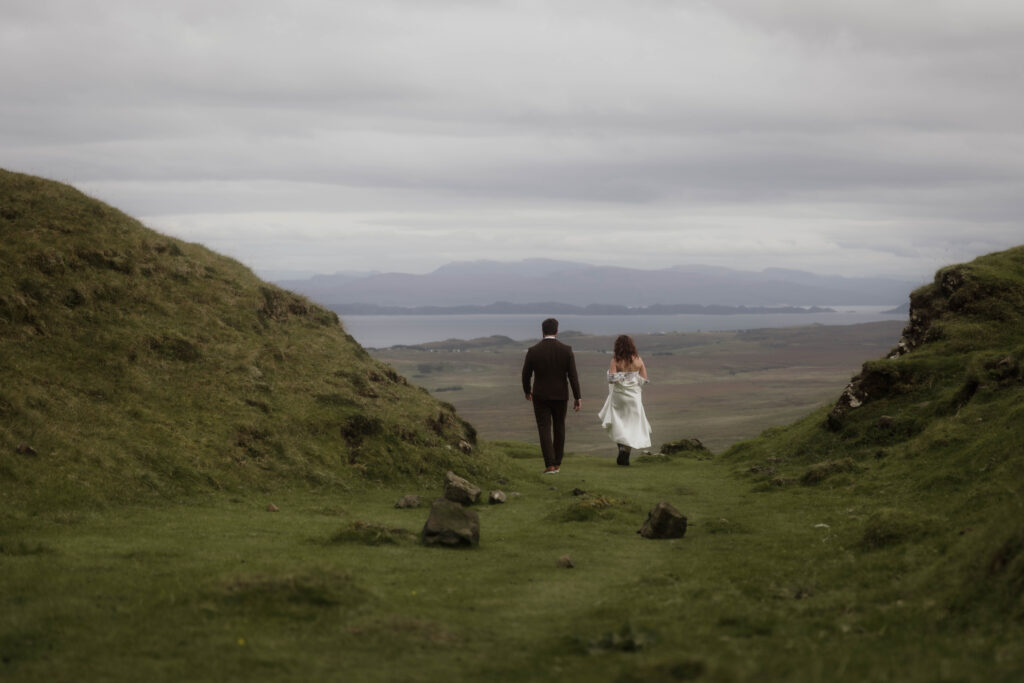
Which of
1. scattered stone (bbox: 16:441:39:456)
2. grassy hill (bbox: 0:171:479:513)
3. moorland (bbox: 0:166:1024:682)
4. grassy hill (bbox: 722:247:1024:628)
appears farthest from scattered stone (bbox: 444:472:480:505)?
scattered stone (bbox: 16:441:39:456)

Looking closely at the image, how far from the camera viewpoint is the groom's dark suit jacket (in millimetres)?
24828

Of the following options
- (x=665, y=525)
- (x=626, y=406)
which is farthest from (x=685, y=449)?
(x=665, y=525)

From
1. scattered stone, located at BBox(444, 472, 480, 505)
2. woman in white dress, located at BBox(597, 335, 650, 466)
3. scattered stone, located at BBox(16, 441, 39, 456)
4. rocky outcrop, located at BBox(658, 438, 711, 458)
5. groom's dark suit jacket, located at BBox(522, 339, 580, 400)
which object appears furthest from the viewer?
rocky outcrop, located at BBox(658, 438, 711, 458)

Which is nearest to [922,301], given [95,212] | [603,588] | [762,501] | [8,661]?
[762,501]

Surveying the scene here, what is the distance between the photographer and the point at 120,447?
1906 cm

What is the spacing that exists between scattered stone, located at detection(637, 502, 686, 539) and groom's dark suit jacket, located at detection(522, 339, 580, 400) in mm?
8682

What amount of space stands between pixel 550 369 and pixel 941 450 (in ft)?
32.6

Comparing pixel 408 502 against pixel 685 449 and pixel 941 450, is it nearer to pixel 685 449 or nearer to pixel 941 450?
pixel 941 450

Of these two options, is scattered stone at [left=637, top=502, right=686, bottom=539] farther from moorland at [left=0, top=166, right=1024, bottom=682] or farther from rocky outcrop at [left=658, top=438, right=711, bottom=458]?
rocky outcrop at [left=658, top=438, right=711, bottom=458]

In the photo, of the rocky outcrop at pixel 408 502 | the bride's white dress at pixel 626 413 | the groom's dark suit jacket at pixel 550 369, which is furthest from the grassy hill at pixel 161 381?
the bride's white dress at pixel 626 413

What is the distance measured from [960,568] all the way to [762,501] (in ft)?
33.0

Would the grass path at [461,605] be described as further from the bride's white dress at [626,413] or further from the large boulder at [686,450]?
the large boulder at [686,450]

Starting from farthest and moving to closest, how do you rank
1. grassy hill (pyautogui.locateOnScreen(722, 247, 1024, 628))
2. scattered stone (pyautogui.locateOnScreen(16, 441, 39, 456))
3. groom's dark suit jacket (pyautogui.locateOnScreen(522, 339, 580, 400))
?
groom's dark suit jacket (pyautogui.locateOnScreen(522, 339, 580, 400))
scattered stone (pyautogui.locateOnScreen(16, 441, 39, 456))
grassy hill (pyautogui.locateOnScreen(722, 247, 1024, 628))

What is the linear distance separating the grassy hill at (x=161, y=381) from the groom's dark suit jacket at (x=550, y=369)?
295 centimetres
